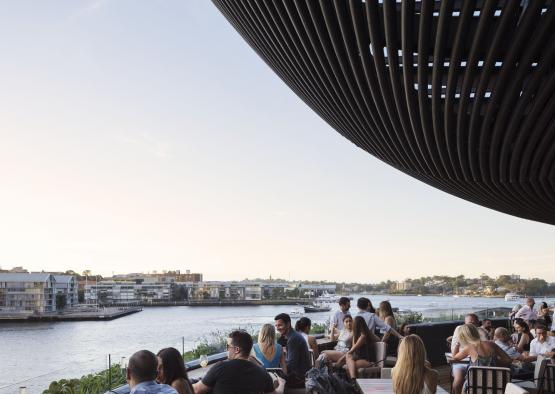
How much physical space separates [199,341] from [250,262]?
4290 inches

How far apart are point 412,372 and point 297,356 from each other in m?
1.99

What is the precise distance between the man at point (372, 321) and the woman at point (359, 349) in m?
0.30

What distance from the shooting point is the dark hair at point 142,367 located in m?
3.32

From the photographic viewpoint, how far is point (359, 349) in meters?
7.06

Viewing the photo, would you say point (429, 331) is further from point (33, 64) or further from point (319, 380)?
point (33, 64)

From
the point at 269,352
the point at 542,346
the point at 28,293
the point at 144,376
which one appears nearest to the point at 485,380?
the point at 269,352

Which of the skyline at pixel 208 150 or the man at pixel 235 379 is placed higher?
the skyline at pixel 208 150

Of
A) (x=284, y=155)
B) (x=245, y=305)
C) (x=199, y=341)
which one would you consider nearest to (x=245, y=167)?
(x=284, y=155)

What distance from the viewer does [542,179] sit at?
9867 mm

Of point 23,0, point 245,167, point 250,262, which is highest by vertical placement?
point 23,0

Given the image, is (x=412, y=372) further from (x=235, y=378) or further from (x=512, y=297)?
(x=512, y=297)

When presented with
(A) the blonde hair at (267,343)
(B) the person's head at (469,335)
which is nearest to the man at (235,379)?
(A) the blonde hair at (267,343)

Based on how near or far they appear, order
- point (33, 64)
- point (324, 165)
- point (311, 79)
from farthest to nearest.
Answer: point (324, 165) < point (33, 64) < point (311, 79)

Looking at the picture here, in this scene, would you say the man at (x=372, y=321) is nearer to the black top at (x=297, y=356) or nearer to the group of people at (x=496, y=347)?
the group of people at (x=496, y=347)
